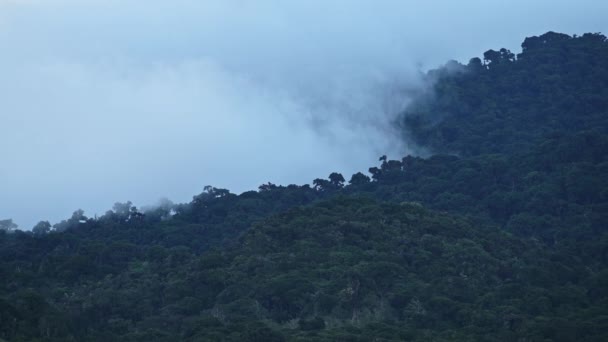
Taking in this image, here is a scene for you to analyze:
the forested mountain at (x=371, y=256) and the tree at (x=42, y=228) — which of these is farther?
the tree at (x=42, y=228)

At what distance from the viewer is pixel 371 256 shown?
2840 inches

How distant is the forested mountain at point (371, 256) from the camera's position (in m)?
62.6

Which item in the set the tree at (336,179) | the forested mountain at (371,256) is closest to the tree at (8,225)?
the forested mountain at (371,256)

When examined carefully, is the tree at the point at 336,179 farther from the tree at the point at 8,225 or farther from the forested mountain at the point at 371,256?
the tree at the point at 8,225

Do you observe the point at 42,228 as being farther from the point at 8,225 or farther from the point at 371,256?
the point at 371,256

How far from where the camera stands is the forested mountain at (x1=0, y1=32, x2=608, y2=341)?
62.6 m

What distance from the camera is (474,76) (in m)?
121

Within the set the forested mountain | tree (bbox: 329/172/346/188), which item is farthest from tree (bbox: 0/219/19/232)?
tree (bbox: 329/172/346/188)

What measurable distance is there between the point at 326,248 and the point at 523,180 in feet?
Answer: 67.1

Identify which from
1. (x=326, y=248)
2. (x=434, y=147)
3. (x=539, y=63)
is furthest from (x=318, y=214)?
(x=539, y=63)

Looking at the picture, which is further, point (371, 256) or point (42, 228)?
point (42, 228)

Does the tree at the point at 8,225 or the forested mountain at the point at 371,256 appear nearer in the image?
the forested mountain at the point at 371,256

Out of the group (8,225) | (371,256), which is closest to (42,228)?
(8,225)

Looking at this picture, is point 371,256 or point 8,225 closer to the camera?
point 371,256
